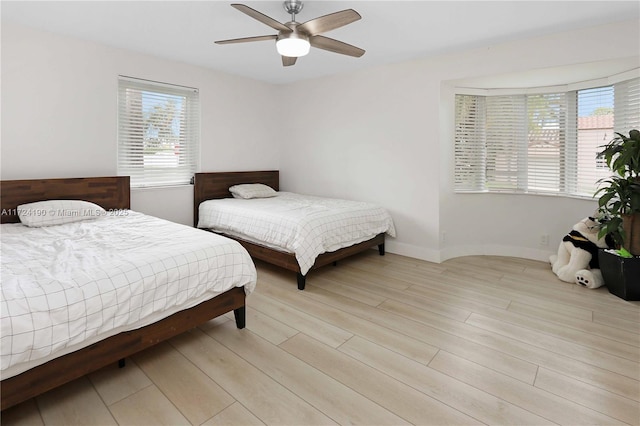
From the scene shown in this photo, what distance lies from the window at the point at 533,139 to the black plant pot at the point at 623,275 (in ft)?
3.85

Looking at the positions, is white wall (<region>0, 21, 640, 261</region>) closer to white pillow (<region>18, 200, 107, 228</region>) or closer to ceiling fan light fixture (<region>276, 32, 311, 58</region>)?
white pillow (<region>18, 200, 107, 228</region>)

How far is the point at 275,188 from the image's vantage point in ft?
17.9

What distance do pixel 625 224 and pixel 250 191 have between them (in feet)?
12.9

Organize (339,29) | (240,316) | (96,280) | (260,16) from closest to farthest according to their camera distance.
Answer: (96,280) → (260,16) → (240,316) → (339,29)

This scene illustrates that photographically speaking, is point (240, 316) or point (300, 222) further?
point (300, 222)

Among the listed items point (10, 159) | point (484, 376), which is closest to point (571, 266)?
point (484, 376)

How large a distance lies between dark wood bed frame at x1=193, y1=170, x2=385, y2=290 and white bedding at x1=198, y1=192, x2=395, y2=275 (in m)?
0.07

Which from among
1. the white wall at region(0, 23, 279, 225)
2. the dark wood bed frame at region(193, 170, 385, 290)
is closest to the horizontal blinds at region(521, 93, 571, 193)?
the dark wood bed frame at region(193, 170, 385, 290)

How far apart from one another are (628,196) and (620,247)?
49 cm

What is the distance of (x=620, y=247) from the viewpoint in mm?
3033

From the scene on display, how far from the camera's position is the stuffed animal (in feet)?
10.5

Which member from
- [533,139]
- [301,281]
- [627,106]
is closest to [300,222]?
[301,281]

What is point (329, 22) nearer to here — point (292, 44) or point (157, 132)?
point (292, 44)

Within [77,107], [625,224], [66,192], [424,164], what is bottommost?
[625,224]
